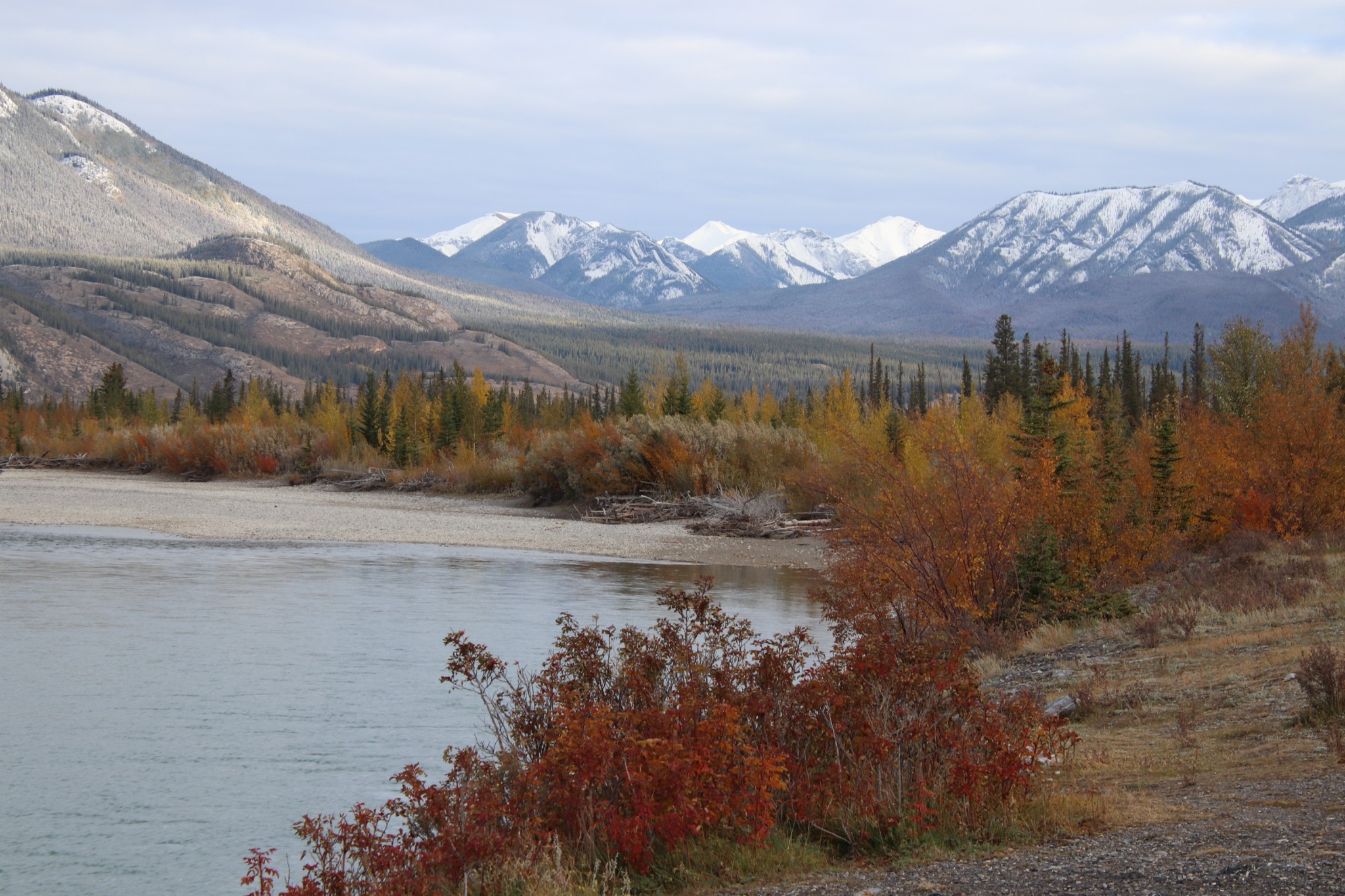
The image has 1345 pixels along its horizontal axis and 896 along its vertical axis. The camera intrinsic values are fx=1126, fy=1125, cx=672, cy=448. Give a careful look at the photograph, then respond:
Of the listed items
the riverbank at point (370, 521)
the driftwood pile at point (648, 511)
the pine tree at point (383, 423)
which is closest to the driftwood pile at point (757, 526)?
the riverbank at point (370, 521)

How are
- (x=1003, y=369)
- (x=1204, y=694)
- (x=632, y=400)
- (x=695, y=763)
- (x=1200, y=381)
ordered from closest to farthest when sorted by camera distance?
(x=695, y=763) → (x=1204, y=694) → (x=1003, y=369) → (x=632, y=400) → (x=1200, y=381)

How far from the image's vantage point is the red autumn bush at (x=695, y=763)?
23.4 ft

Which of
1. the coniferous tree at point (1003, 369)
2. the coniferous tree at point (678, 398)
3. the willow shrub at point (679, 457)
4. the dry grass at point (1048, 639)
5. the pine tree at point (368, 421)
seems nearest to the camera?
the dry grass at point (1048, 639)

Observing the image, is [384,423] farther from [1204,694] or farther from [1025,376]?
[1204,694]

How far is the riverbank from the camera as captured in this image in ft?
118

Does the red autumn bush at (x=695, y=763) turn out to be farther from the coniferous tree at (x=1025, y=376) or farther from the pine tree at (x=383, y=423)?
the pine tree at (x=383, y=423)

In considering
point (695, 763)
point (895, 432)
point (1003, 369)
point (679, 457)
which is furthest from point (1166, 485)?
point (1003, 369)

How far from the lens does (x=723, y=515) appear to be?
136 feet

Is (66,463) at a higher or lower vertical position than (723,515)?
higher

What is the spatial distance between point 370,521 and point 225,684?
28212 mm

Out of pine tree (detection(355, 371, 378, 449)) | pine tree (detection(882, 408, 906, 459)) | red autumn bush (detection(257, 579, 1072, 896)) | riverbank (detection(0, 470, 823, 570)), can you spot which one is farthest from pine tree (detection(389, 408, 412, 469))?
red autumn bush (detection(257, 579, 1072, 896))

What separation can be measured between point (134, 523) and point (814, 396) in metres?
42.6

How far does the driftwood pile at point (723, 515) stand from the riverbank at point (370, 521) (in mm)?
792

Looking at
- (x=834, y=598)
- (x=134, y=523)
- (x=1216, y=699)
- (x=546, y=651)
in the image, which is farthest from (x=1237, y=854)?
(x=134, y=523)
